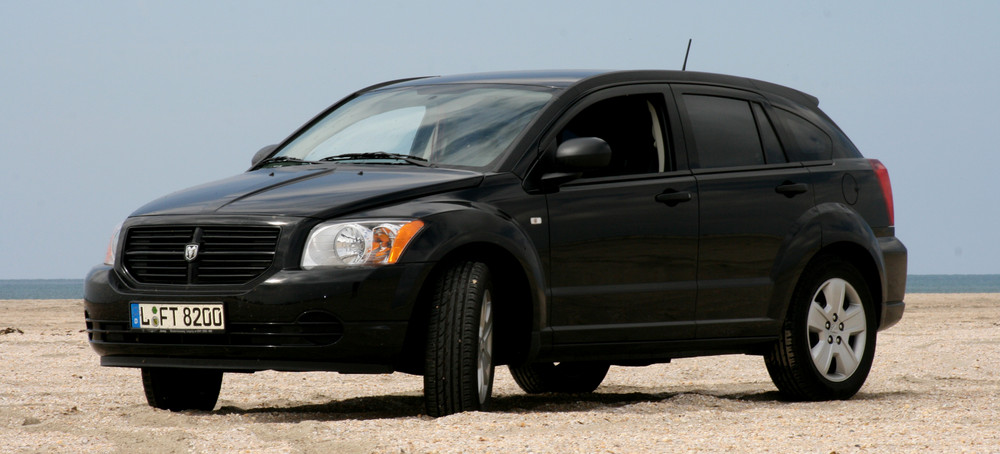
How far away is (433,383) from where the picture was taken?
19.0 feet

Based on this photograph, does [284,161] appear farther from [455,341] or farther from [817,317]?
[817,317]

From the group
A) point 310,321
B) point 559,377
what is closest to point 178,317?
point 310,321

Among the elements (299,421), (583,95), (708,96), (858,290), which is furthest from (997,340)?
→ (299,421)

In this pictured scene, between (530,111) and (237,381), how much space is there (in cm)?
392

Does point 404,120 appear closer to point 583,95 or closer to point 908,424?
point 583,95

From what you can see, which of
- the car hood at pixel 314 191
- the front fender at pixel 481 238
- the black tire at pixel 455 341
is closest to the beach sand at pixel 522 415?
the black tire at pixel 455 341

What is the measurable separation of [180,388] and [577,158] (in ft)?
7.80

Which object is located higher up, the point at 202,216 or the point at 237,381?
the point at 202,216

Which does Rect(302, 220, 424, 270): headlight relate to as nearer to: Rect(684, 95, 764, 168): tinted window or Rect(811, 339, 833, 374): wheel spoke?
Rect(684, 95, 764, 168): tinted window

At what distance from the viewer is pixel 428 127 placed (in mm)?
6848

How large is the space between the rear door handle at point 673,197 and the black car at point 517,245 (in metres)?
0.01

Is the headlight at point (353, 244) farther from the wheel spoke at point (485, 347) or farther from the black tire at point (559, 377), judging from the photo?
the black tire at point (559, 377)

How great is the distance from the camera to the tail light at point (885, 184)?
26.9 feet

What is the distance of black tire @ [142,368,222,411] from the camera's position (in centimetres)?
675
